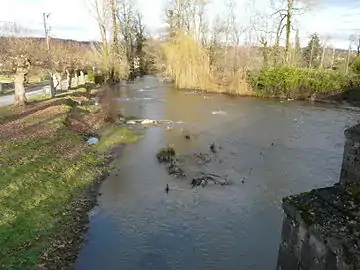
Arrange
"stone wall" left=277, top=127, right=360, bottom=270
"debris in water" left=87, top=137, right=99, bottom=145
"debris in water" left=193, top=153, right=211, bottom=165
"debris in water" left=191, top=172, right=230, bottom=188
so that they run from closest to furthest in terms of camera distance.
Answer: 1. "stone wall" left=277, top=127, right=360, bottom=270
2. "debris in water" left=191, top=172, right=230, bottom=188
3. "debris in water" left=193, top=153, right=211, bottom=165
4. "debris in water" left=87, top=137, right=99, bottom=145

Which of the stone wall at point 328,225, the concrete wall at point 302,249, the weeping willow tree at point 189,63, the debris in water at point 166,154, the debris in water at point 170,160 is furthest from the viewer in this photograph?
the weeping willow tree at point 189,63

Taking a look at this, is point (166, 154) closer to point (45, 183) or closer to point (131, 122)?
point (45, 183)

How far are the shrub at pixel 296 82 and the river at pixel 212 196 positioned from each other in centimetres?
1123

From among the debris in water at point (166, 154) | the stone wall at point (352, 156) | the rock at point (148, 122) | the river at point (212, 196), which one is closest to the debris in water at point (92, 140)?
the river at point (212, 196)

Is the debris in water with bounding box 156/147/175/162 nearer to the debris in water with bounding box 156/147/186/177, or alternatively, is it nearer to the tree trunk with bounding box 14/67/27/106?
the debris in water with bounding box 156/147/186/177

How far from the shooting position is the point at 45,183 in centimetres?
1063

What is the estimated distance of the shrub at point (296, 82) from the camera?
32500 millimetres

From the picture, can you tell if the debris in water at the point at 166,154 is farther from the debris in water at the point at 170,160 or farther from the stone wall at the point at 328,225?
the stone wall at the point at 328,225

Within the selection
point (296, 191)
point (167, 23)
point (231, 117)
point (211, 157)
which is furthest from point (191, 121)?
point (167, 23)

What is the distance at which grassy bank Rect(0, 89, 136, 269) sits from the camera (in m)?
7.51

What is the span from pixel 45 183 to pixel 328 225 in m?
9.10

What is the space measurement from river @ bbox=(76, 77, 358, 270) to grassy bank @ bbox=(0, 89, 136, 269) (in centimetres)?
53

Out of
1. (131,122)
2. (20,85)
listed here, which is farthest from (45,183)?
(20,85)

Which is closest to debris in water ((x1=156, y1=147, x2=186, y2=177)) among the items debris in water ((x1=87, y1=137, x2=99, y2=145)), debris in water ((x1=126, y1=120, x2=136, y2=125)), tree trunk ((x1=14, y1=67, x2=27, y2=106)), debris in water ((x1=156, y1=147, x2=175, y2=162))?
debris in water ((x1=156, y1=147, x2=175, y2=162))
